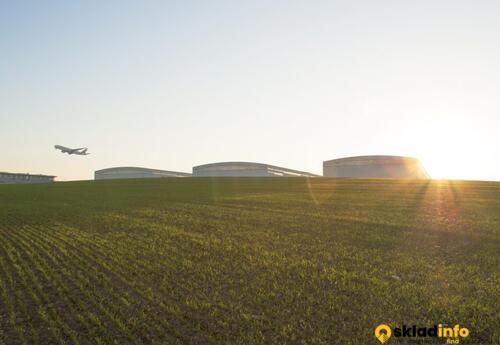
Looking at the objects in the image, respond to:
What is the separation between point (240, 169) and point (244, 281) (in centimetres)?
12933

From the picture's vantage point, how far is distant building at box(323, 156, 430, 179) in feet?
369

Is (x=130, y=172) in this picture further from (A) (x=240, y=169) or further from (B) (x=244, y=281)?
(B) (x=244, y=281)

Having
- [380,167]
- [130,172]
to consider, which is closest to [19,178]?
[130,172]

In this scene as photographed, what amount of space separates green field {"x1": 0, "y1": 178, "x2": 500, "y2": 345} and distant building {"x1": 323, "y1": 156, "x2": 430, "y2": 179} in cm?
10422

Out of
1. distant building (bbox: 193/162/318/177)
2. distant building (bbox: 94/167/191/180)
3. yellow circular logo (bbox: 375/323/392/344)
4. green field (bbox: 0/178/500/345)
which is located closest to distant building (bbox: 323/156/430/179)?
distant building (bbox: 193/162/318/177)

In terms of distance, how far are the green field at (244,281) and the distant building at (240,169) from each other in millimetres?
118016

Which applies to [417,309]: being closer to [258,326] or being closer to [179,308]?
[258,326]

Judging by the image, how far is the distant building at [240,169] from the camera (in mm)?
133500

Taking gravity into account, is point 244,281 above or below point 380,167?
below

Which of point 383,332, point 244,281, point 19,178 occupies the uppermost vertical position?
point 19,178

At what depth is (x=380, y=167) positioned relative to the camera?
11325 cm

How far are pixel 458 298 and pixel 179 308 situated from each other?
5.98m

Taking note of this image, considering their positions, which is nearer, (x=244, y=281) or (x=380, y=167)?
(x=244, y=281)

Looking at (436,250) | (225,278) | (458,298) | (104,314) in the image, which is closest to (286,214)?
(436,250)
